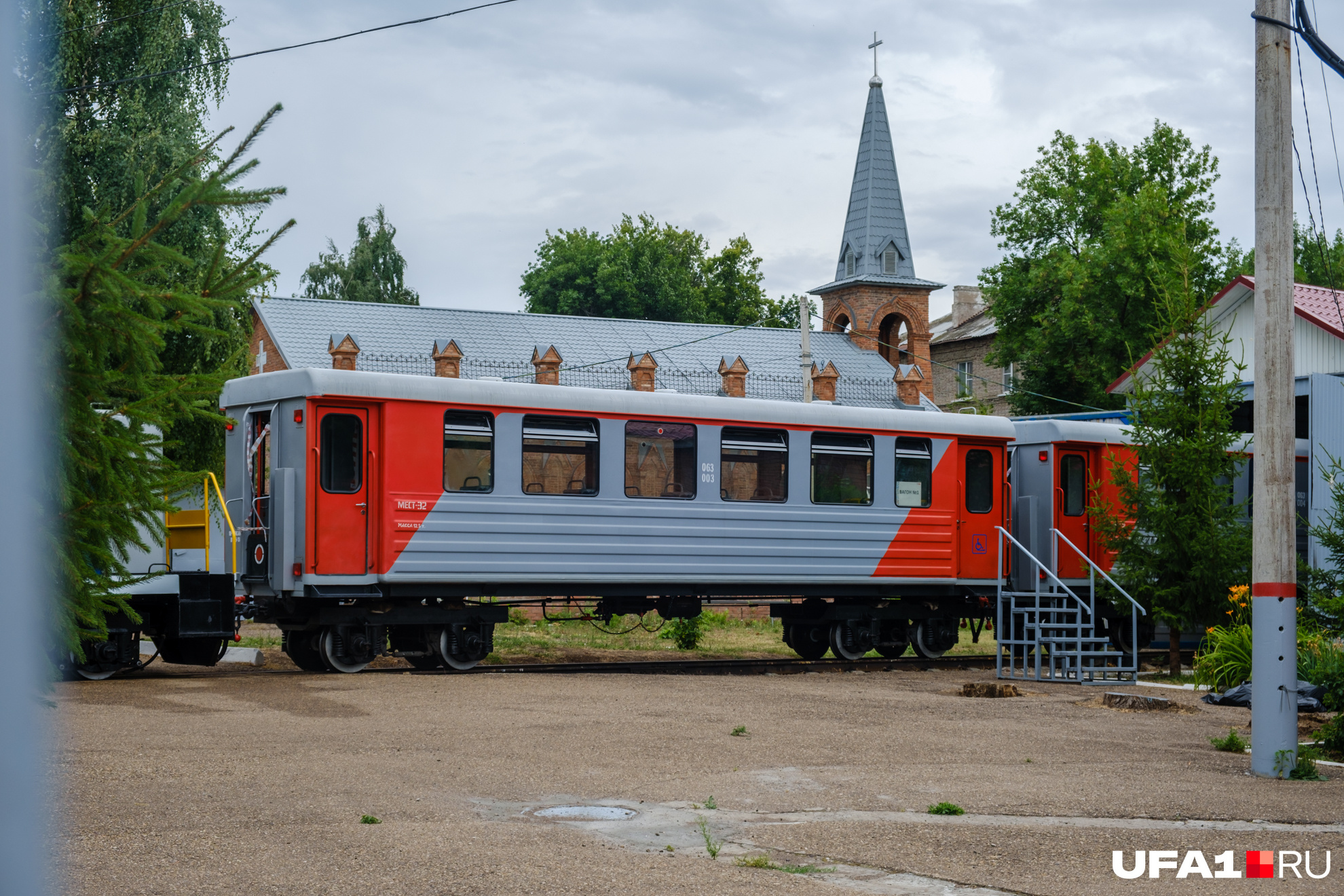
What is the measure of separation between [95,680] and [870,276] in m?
43.9

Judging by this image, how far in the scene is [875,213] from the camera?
56375 millimetres

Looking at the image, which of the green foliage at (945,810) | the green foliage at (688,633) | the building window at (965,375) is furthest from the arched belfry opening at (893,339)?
the green foliage at (945,810)

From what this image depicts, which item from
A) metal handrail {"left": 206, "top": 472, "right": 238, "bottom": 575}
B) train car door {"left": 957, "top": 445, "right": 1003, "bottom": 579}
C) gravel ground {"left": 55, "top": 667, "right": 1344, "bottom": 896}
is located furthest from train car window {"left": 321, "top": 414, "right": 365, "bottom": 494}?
train car door {"left": 957, "top": 445, "right": 1003, "bottom": 579}

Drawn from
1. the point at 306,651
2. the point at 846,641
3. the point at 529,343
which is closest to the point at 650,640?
the point at 846,641

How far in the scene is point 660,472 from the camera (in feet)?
55.0

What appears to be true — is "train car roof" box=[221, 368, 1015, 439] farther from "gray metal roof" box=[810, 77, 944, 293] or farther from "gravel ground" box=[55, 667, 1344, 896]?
"gray metal roof" box=[810, 77, 944, 293]

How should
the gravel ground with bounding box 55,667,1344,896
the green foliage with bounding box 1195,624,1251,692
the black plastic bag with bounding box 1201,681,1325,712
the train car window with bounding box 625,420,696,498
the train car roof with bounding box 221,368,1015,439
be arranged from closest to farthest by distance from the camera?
the gravel ground with bounding box 55,667,1344,896 → the black plastic bag with bounding box 1201,681,1325,712 → the train car roof with bounding box 221,368,1015,439 → the green foliage with bounding box 1195,624,1251,692 → the train car window with bounding box 625,420,696,498

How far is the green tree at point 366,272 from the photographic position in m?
63.3

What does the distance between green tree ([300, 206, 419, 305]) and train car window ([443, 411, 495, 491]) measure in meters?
48.8

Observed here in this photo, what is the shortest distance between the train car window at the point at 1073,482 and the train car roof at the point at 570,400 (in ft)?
4.90

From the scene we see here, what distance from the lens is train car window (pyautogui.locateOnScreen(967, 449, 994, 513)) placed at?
19.2 metres

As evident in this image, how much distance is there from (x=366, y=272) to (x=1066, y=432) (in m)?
48.5

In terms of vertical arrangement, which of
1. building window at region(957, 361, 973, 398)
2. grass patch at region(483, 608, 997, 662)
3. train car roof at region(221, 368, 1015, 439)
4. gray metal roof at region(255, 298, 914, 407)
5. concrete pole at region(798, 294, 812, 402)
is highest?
building window at region(957, 361, 973, 398)

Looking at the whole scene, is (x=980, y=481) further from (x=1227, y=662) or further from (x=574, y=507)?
(x=574, y=507)
